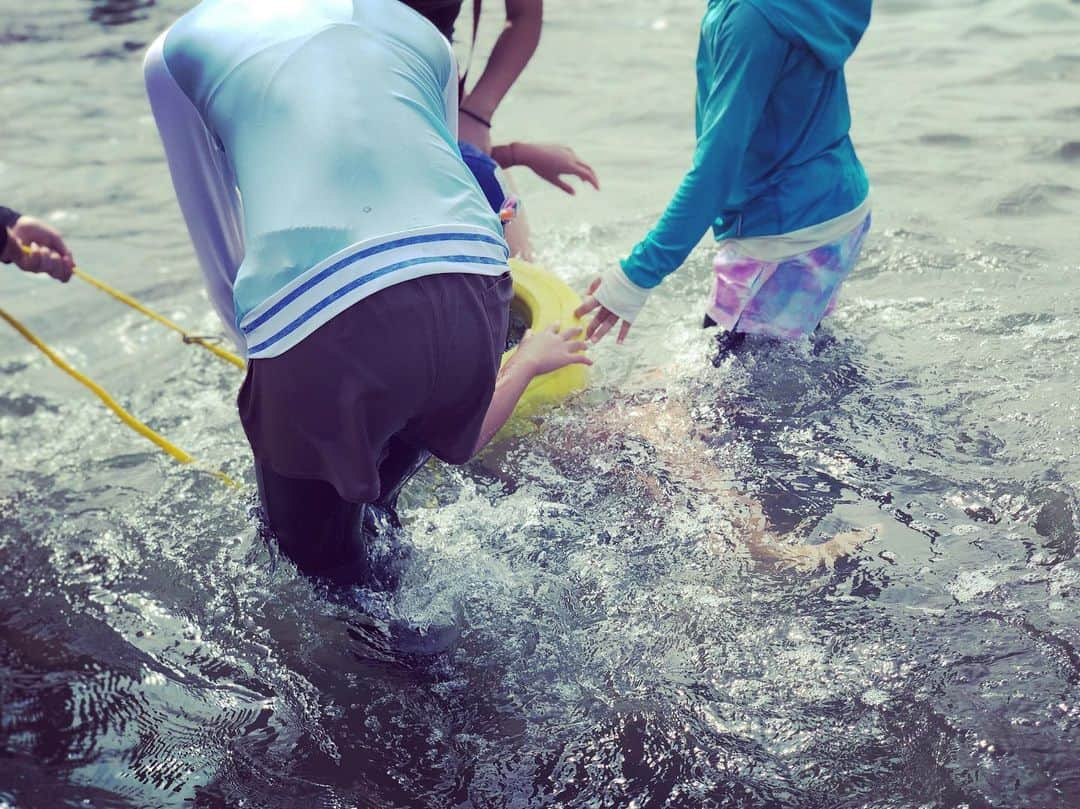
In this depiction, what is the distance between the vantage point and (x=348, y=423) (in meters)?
1.78

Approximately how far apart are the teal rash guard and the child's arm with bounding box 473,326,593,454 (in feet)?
1.27

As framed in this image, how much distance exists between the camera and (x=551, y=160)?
137 inches

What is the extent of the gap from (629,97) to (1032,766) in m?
4.91

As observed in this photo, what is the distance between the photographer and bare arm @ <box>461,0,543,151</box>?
11.7ft

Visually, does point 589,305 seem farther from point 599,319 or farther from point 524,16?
point 524,16

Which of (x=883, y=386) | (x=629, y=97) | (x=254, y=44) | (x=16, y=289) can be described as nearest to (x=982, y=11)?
(x=629, y=97)

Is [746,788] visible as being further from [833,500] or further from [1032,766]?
[833,500]

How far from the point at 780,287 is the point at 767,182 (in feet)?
0.99

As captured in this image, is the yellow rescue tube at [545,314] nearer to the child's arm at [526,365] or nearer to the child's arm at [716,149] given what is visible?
the child's arm at [716,149]

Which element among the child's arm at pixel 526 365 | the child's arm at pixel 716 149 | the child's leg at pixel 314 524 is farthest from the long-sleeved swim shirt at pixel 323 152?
the child's arm at pixel 716 149

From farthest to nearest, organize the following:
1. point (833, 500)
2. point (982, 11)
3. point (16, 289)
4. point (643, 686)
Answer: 1. point (982, 11)
2. point (16, 289)
3. point (833, 500)
4. point (643, 686)

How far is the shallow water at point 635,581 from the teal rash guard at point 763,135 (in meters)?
0.56

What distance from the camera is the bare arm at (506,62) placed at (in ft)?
11.7

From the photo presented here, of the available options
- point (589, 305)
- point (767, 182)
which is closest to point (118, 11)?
point (589, 305)
